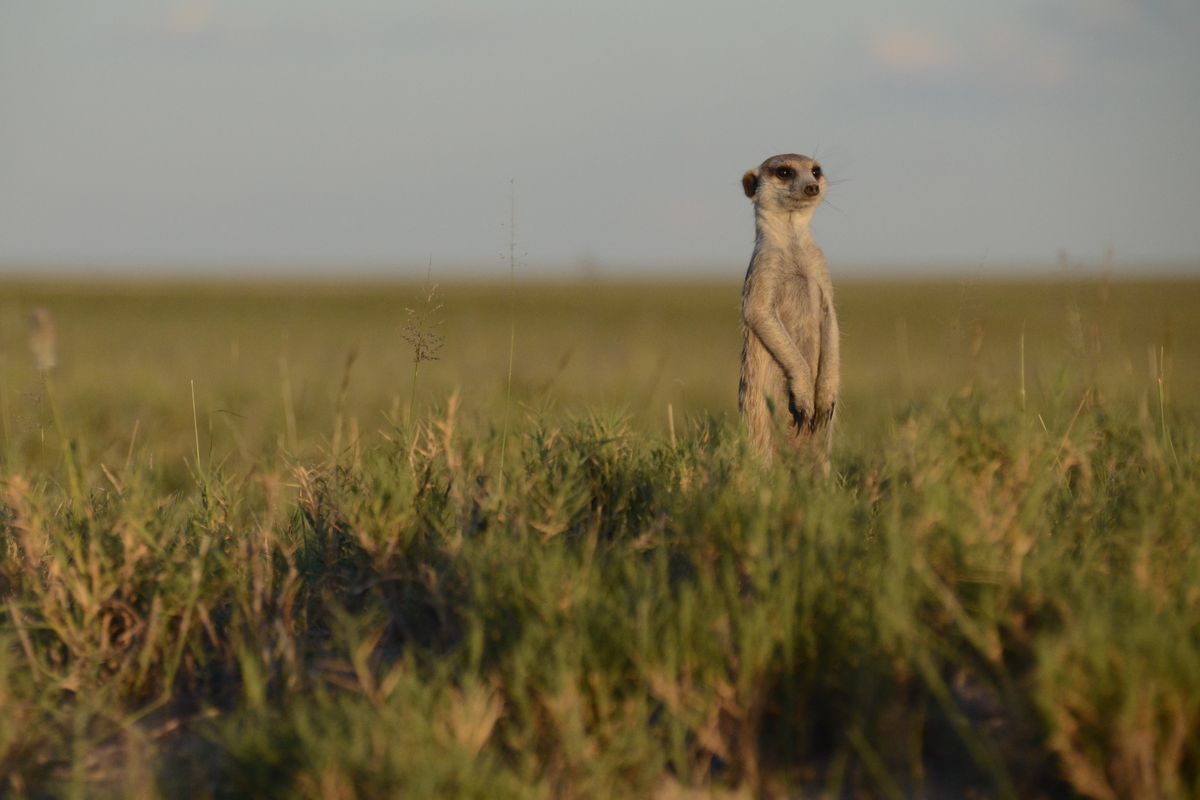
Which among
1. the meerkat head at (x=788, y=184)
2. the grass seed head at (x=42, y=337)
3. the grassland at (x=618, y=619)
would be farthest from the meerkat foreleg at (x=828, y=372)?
the grass seed head at (x=42, y=337)

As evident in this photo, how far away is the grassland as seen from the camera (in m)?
1.79

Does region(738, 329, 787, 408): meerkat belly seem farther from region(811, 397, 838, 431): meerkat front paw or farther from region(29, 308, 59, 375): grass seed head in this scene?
region(29, 308, 59, 375): grass seed head

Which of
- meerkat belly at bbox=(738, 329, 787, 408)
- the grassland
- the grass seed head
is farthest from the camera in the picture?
meerkat belly at bbox=(738, 329, 787, 408)

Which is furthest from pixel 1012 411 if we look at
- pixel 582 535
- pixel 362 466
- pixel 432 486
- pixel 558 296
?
pixel 558 296

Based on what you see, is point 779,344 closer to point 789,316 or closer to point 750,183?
point 789,316

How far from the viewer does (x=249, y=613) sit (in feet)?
7.91

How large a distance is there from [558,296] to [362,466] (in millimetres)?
42835

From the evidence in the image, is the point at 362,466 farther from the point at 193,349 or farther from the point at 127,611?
the point at 193,349

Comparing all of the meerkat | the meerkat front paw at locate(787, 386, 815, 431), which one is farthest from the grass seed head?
the meerkat front paw at locate(787, 386, 815, 431)

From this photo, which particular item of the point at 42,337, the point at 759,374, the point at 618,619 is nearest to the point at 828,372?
the point at 759,374

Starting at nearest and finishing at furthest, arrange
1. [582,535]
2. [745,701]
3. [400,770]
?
1. [400,770]
2. [745,701]
3. [582,535]

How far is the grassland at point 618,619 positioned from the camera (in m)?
1.79

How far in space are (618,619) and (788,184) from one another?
248 centimetres

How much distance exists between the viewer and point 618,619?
204 cm
